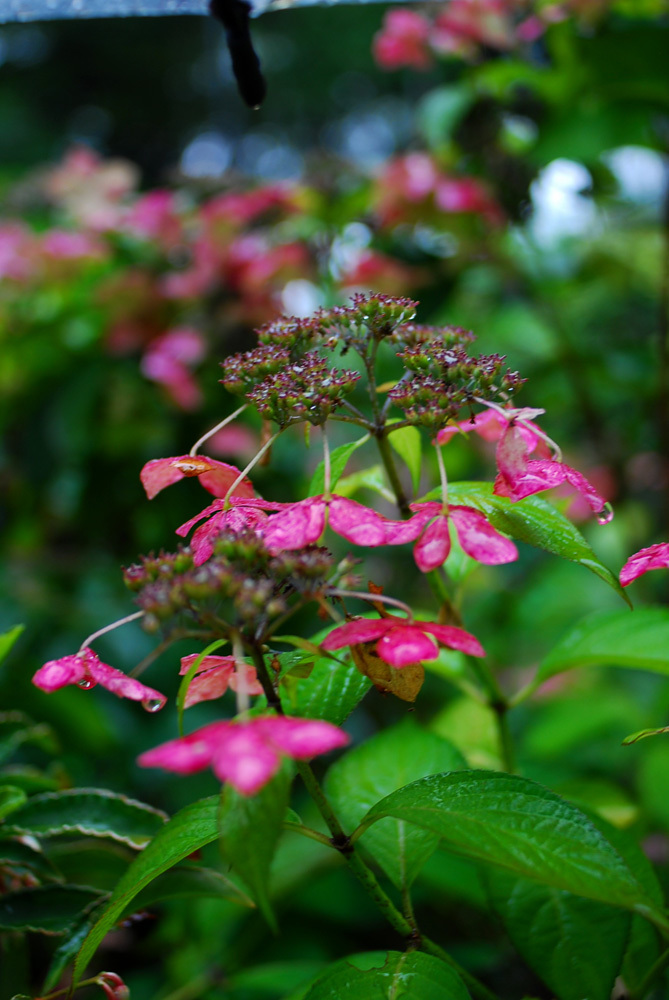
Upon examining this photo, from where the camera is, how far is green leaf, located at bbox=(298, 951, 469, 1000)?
0.34m

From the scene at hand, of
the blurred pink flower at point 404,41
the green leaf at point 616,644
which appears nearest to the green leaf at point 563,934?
the green leaf at point 616,644

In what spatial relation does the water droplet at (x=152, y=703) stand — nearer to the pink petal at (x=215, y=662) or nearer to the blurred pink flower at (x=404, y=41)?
the pink petal at (x=215, y=662)

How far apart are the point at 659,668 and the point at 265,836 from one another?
1.10 ft

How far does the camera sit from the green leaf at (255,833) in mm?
251

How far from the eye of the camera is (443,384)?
15.3 inches

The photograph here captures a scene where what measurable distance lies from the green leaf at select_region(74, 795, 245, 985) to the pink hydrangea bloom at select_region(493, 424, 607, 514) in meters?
0.22

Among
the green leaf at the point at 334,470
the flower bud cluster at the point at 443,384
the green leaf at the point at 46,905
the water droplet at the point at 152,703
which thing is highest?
the flower bud cluster at the point at 443,384

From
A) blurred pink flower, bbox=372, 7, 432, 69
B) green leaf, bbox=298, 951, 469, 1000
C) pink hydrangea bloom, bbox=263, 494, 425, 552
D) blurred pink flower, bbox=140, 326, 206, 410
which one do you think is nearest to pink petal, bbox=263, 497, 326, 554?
pink hydrangea bloom, bbox=263, 494, 425, 552

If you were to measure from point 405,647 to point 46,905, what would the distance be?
0.33m

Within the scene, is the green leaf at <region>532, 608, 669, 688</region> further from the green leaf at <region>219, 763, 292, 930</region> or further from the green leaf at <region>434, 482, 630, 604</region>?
the green leaf at <region>219, 763, 292, 930</region>

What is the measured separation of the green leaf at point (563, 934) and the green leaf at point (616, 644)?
157 millimetres

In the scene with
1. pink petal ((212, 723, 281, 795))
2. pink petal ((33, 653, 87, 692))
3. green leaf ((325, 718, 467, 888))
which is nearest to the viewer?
pink petal ((212, 723, 281, 795))

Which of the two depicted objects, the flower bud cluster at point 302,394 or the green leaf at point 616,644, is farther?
the green leaf at point 616,644

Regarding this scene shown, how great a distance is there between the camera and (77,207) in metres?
1.50
